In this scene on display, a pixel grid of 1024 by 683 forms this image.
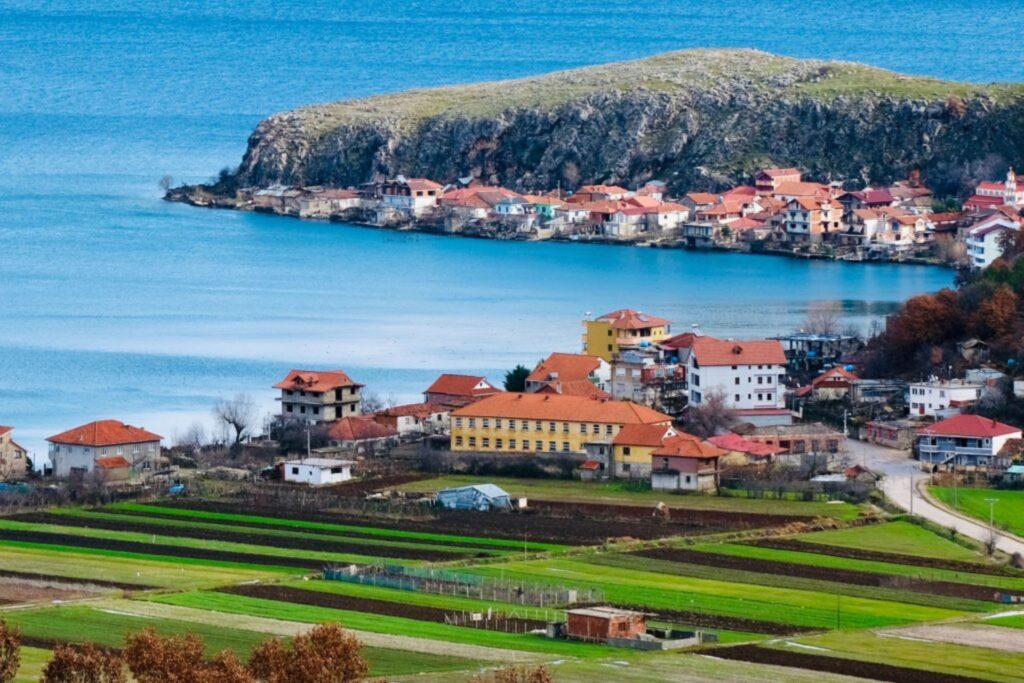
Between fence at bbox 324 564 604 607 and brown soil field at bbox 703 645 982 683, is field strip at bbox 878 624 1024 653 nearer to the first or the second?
brown soil field at bbox 703 645 982 683

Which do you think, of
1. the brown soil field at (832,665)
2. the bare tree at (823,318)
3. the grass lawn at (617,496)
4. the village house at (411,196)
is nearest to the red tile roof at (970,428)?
the grass lawn at (617,496)

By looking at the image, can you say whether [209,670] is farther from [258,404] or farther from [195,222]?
[195,222]

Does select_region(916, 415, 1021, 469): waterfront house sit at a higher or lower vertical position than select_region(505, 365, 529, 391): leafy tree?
lower

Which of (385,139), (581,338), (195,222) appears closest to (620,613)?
(581,338)

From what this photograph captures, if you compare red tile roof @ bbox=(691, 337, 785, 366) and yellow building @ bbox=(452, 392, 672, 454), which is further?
red tile roof @ bbox=(691, 337, 785, 366)

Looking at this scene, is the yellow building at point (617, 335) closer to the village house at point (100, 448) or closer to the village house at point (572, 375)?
the village house at point (572, 375)

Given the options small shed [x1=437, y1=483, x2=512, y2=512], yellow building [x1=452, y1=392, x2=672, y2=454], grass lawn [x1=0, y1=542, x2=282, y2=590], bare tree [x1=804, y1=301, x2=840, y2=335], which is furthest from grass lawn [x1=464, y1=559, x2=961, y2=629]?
bare tree [x1=804, y1=301, x2=840, y2=335]

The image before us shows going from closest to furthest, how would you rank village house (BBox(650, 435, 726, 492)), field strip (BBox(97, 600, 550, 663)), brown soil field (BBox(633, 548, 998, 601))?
field strip (BBox(97, 600, 550, 663)) → brown soil field (BBox(633, 548, 998, 601)) → village house (BBox(650, 435, 726, 492))
